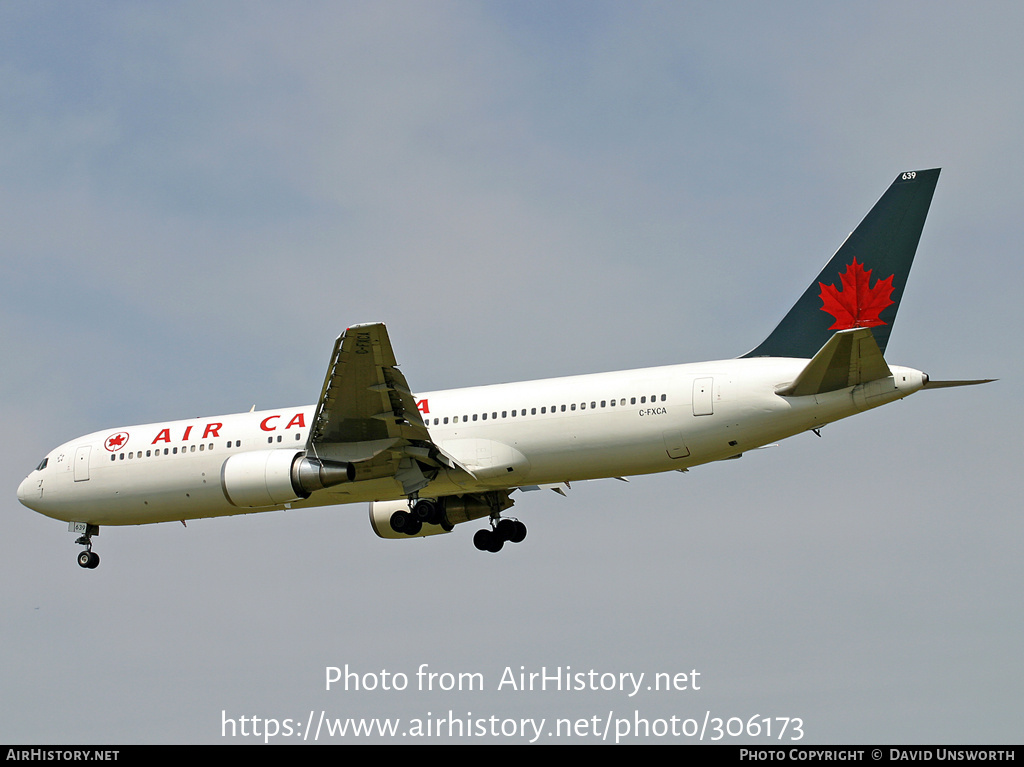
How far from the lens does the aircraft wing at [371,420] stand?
85.1ft

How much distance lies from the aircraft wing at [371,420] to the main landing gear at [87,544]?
767 cm

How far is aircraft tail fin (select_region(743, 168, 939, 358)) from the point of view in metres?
26.5

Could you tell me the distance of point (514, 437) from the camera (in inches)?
1084

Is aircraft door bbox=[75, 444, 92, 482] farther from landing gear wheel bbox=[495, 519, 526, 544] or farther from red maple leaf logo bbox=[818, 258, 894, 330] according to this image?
red maple leaf logo bbox=[818, 258, 894, 330]

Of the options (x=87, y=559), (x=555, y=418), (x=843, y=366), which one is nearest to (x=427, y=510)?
(x=555, y=418)

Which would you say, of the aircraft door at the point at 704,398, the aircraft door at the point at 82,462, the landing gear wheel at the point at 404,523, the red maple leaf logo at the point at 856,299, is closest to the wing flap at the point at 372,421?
the landing gear wheel at the point at 404,523

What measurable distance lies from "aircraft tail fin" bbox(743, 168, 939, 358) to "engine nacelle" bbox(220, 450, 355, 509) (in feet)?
32.7

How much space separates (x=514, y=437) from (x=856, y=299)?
7856 mm

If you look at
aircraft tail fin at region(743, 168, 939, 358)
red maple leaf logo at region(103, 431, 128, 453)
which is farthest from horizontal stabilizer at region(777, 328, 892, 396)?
red maple leaf logo at region(103, 431, 128, 453)

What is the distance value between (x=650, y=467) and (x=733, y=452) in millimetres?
1773

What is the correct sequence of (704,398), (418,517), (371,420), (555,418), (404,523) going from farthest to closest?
(404,523)
(418,517)
(371,420)
(555,418)
(704,398)

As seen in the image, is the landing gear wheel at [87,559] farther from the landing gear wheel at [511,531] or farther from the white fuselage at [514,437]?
the landing gear wheel at [511,531]

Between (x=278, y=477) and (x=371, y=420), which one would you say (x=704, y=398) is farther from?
(x=278, y=477)
